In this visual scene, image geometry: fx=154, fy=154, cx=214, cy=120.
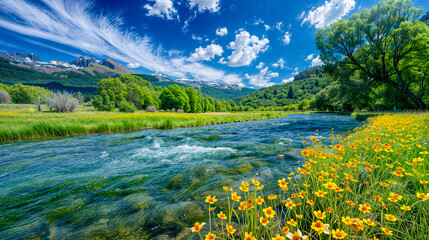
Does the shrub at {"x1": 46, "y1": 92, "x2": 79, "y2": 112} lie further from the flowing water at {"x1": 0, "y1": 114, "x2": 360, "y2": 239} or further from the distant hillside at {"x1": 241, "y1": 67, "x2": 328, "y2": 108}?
the distant hillside at {"x1": 241, "y1": 67, "x2": 328, "y2": 108}

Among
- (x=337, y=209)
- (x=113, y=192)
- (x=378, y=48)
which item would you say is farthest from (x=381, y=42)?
(x=113, y=192)

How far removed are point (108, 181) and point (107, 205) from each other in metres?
1.44

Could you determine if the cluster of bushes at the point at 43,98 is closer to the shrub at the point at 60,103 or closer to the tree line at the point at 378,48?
the shrub at the point at 60,103

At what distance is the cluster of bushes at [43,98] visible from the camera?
26.6 meters

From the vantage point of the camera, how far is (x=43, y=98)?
33219 mm

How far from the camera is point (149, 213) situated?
2.90m

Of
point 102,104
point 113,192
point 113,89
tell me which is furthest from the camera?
point 113,89

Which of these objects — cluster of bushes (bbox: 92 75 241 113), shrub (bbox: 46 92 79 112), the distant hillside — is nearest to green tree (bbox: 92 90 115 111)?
cluster of bushes (bbox: 92 75 241 113)

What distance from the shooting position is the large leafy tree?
57.2 ft

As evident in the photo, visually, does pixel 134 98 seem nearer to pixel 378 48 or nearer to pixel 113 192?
pixel 113 192

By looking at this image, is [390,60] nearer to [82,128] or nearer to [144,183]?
[144,183]

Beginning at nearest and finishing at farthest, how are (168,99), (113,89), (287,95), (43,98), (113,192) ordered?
(113,192) < (43,98) < (113,89) < (168,99) < (287,95)

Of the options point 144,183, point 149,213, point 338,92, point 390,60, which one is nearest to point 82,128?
point 144,183

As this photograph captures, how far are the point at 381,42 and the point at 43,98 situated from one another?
5945 centimetres
